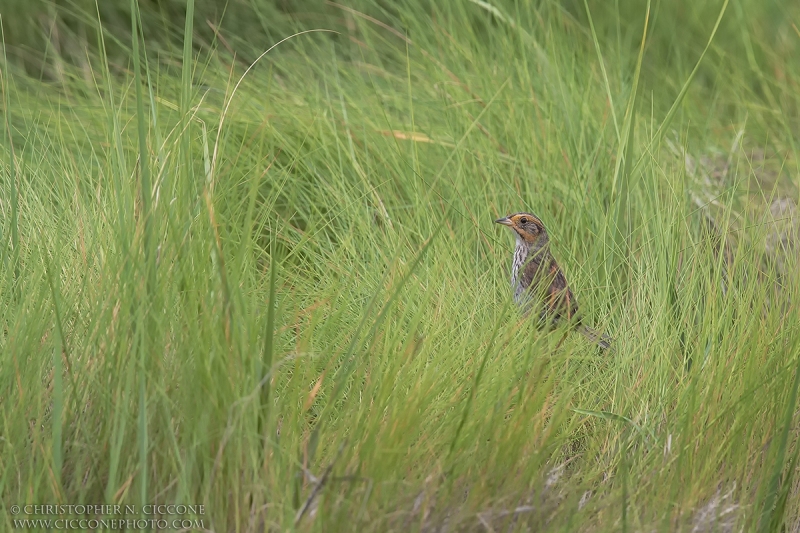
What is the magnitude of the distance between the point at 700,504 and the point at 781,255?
6.53 feet

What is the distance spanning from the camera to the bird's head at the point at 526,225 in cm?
374

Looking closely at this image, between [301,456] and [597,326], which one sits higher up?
[301,456]

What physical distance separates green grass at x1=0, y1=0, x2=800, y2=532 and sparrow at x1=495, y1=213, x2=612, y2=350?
6 cm

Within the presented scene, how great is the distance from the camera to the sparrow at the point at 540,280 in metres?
3.11

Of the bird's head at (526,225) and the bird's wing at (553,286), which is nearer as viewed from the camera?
the bird's wing at (553,286)

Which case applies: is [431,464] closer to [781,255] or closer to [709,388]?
[709,388]

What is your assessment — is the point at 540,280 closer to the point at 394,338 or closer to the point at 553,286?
the point at 553,286

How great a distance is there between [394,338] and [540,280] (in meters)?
0.64

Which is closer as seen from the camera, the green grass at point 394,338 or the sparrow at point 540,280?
the green grass at point 394,338

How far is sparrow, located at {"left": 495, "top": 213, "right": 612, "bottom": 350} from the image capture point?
311cm

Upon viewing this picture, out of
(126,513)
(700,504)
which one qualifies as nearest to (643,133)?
(700,504)

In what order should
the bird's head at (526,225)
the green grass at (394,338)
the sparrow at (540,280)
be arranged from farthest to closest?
the bird's head at (526,225), the sparrow at (540,280), the green grass at (394,338)

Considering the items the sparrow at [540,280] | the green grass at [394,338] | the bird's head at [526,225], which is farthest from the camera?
the bird's head at [526,225]

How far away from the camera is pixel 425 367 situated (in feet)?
9.02
